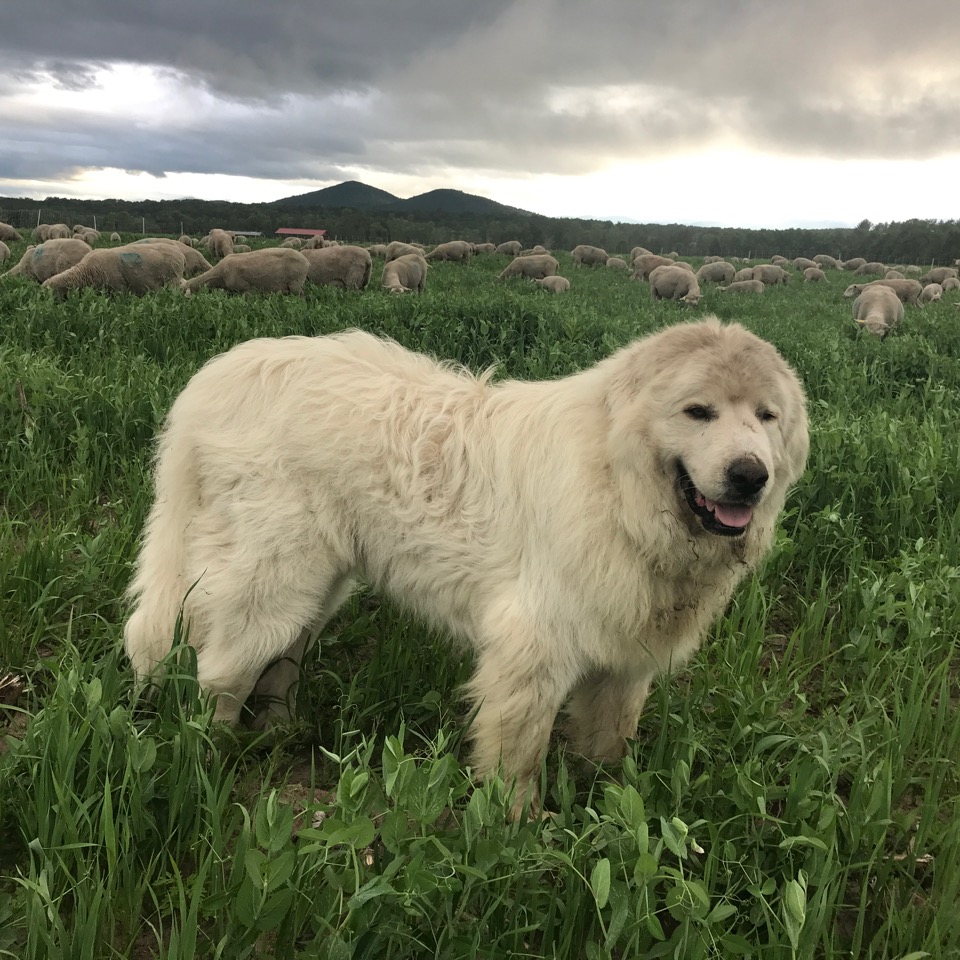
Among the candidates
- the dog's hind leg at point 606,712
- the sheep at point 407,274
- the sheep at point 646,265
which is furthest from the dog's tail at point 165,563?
the sheep at point 646,265

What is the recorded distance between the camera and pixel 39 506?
14.0ft

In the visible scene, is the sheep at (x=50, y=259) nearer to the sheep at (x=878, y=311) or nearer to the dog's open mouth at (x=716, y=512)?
the dog's open mouth at (x=716, y=512)

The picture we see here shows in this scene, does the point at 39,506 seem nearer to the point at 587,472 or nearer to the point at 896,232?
the point at 587,472

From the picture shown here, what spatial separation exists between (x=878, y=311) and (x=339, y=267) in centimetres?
1163

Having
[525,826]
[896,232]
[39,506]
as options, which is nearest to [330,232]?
[896,232]

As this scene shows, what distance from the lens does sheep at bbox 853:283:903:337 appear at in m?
13.2

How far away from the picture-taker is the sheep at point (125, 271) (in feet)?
36.6

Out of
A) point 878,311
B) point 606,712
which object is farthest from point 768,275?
point 606,712

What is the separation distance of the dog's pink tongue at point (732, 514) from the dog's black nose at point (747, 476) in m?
0.09

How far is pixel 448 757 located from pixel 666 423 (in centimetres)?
119

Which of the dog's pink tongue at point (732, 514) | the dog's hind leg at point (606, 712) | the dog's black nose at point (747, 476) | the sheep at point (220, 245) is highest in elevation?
the dog's black nose at point (747, 476)

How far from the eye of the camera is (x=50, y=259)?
13844 mm

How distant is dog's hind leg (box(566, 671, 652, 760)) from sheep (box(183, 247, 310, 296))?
1293 cm

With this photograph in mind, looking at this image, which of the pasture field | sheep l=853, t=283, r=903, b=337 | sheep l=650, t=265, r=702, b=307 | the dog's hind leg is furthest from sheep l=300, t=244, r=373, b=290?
the dog's hind leg
